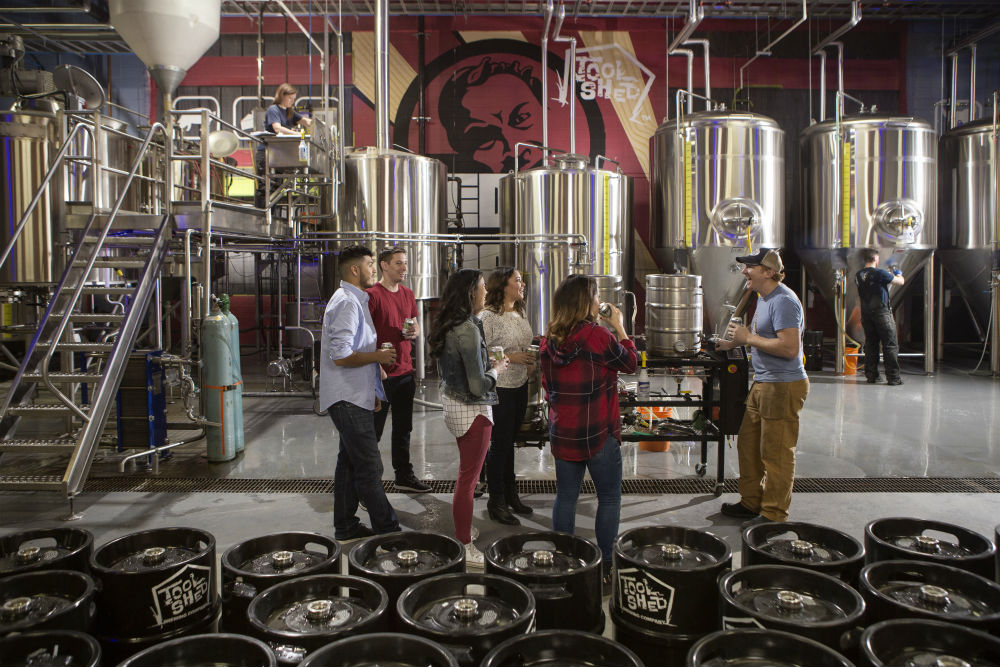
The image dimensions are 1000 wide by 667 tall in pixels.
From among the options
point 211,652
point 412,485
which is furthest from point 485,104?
point 211,652

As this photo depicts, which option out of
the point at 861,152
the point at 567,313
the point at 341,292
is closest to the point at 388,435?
the point at 341,292

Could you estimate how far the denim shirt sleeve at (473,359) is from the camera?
141 inches

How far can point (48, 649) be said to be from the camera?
1633 mm

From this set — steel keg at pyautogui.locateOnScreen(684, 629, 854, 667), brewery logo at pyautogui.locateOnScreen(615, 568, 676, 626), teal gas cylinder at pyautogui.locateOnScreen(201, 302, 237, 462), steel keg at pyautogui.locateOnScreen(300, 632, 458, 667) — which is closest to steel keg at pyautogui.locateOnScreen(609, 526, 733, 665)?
brewery logo at pyautogui.locateOnScreen(615, 568, 676, 626)

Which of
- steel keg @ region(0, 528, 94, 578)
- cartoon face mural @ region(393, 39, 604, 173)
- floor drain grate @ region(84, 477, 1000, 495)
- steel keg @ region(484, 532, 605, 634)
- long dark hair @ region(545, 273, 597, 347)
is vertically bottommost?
floor drain grate @ region(84, 477, 1000, 495)

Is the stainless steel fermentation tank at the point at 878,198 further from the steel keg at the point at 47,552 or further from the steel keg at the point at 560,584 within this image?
the steel keg at the point at 47,552

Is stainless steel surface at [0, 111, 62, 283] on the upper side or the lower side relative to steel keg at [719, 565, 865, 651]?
upper

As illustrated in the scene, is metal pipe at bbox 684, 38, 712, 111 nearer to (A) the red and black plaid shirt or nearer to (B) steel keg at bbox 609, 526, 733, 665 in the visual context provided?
(A) the red and black plaid shirt

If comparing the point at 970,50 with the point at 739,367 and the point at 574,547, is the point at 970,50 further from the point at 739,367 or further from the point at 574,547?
the point at 574,547

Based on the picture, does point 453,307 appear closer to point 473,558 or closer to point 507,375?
point 507,375

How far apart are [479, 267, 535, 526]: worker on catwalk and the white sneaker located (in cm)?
55

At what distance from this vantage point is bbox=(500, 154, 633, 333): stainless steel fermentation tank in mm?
9859

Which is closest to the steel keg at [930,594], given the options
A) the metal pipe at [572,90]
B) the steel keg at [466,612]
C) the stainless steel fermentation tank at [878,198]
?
the steel keg at [466,612]

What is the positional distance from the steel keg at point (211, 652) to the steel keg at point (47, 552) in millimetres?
726
